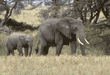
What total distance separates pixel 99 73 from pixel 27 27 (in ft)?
80.1

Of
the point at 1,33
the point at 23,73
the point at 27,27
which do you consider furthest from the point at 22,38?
the point at 27,27

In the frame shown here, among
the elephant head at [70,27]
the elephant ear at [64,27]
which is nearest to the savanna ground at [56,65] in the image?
the elephant head at [70,27]

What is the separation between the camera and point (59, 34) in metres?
10.6

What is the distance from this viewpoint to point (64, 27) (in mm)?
10516

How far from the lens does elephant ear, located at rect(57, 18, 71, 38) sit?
10411 millimetres

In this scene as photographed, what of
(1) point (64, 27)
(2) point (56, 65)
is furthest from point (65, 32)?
(2) point (56, 65)

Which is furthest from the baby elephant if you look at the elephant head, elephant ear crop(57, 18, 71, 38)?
the elephant head

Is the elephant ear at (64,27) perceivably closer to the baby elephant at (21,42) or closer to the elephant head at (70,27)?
the elephant head at (70,27)

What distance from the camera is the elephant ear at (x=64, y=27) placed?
10411 millimetres

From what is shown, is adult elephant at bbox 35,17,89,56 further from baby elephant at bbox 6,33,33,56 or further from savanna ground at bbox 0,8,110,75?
baby elephant at bbox 6,33,33,56

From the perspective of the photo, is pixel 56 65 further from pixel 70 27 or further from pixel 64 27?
pixel 70 27

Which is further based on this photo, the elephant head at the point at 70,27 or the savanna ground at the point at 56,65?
the elephant head at the point at 70,27

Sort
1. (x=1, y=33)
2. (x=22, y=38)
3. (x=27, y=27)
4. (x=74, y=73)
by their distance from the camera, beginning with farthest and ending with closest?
(x=27, y=27) < (x=1, y=33) < (x=22, y=38) < (x=74, y=73)

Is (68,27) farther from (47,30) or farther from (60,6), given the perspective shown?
(60,6)
